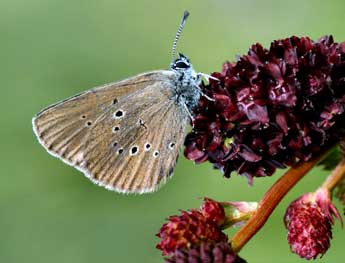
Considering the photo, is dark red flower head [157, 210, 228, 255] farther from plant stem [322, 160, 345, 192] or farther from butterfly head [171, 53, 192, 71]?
butterfly head [171, 53, 192, 71]

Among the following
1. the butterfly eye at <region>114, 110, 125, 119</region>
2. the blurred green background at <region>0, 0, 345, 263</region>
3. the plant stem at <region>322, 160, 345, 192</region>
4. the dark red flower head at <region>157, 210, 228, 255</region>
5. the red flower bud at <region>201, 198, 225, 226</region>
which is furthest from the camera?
the blurred green background at <region>0, 0, 345, 263</region>

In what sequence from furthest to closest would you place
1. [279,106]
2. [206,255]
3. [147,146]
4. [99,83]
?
[99,83] < [147,146] < [279,106] < [206,255]

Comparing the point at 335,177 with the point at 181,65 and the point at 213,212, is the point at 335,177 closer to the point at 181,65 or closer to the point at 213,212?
the point at 213,212

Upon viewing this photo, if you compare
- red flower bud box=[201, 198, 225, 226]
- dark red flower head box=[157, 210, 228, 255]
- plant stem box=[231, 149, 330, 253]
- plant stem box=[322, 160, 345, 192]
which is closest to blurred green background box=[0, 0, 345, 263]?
plant stem box=[322, 160, 345, 192]

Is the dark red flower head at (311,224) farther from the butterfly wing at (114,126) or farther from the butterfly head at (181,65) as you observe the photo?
the butterfly head at (181,65)

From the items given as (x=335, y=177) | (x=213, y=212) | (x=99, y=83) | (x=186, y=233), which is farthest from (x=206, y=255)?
(x=99, y=83)

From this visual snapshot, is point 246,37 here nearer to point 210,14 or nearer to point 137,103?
point 210,14
